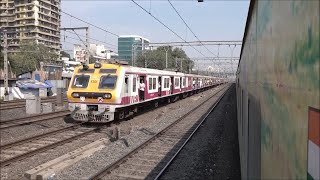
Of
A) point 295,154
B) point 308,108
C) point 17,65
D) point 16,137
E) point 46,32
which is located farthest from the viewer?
point 46,32

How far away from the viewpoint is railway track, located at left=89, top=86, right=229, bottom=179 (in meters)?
7.75

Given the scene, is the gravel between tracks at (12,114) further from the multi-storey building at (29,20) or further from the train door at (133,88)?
the multi-storey building at (29,20)

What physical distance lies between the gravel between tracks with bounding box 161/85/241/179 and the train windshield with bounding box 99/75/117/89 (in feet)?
14.0

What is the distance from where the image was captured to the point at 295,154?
122 cm

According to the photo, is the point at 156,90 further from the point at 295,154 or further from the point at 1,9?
the point at 1,9

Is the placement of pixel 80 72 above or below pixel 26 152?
above

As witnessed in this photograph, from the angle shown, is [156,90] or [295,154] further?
[156,90]

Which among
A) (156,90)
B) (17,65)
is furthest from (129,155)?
(17,65)

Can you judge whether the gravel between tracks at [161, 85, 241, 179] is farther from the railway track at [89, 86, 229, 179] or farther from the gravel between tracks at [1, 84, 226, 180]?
the gravel between tracks at [1, 84, 226, 180]

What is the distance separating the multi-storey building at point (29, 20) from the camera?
112 meters

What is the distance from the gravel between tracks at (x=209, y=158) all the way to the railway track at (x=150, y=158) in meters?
0.24

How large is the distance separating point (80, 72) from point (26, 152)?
7104 mm

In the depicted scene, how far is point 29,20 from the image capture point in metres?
113

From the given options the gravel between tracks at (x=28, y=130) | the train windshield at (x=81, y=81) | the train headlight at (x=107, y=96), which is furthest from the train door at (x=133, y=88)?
the gravel between tracks at (x=28, y=130)
